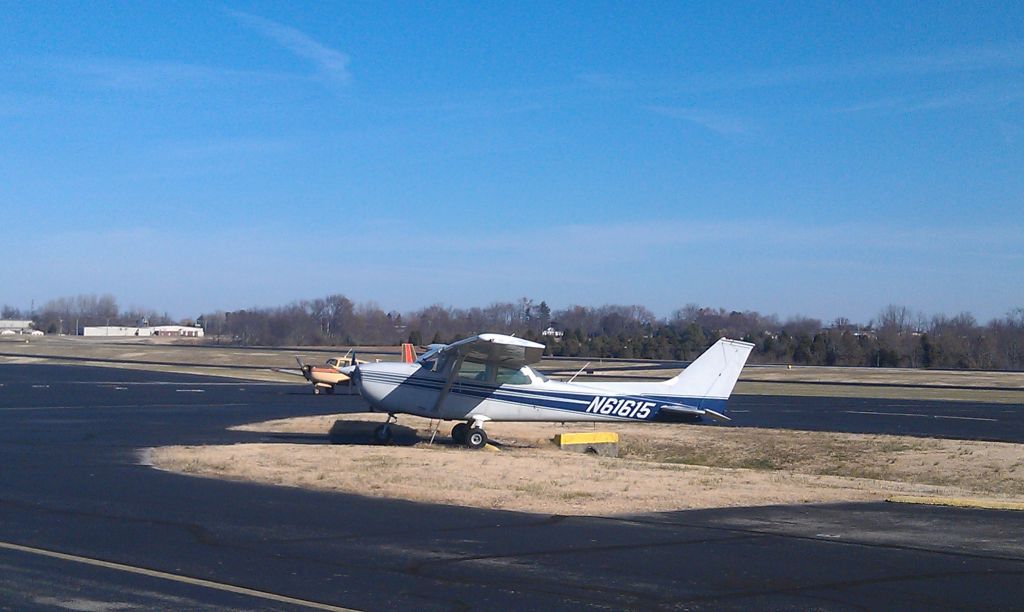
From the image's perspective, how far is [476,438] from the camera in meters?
21.3

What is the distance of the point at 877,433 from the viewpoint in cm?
2862

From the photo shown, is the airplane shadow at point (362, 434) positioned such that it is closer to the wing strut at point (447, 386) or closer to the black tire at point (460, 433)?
the black tire at point (460, 433)

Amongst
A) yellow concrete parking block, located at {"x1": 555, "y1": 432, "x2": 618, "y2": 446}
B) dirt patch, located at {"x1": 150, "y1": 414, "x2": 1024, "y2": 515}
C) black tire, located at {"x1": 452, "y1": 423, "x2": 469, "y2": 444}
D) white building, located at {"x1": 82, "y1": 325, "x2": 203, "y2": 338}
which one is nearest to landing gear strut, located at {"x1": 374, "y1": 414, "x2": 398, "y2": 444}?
dirt patch, located at {"x1": 150, "y1": 414, "x2": 1024, "y2": 515}

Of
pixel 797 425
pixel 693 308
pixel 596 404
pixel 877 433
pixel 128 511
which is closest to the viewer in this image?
pixel 128 511

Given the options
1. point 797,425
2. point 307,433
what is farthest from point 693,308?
point 307,433

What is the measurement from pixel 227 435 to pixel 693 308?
127698 millimetres

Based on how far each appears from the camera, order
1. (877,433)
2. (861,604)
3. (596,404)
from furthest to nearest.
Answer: (877,433), (596,404), (861,604)

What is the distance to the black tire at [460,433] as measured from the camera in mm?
21889

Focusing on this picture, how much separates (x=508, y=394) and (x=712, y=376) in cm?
467

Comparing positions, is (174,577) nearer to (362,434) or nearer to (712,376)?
(362,434)

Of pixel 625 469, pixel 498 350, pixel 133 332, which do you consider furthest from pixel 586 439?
pixel 133 332

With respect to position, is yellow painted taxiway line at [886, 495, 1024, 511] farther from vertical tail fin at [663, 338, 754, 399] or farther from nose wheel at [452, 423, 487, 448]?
nose wheel at [452, 423, 487, 448]

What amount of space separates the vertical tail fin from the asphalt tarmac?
29.8 ft

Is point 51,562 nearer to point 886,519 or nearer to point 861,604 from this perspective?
point 861,604
